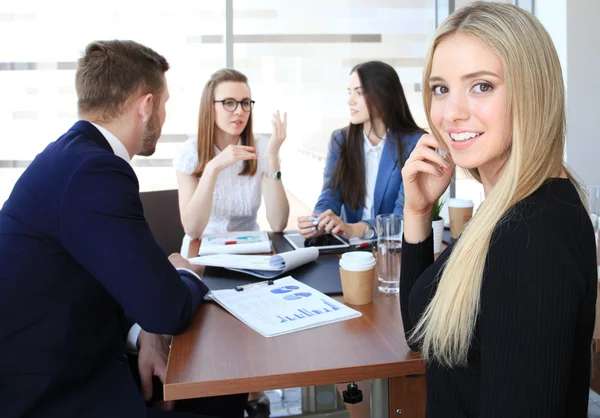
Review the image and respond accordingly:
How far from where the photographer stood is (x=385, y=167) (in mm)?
2676

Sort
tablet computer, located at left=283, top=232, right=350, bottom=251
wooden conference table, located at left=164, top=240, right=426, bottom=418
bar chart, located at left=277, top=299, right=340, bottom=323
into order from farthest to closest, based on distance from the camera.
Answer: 1. tablet computer, located at left=283, top=232, right=350, bottom=251
2. bar chart, located at left=277, top=299, right=340, bottom=323
3. wooden conference table, located at left=164, top=240, right=426, bottom=418

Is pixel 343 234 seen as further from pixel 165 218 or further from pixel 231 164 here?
pixel 165 218

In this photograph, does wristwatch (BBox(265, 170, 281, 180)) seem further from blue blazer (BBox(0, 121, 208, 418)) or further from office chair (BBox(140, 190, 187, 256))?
blue blazer (BBox(0, 121, 208, 418))

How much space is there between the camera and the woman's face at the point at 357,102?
274cm

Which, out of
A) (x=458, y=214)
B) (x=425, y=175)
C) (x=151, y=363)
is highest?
(x=425, y=175)

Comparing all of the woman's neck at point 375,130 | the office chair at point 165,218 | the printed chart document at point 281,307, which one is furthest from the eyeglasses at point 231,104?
the printed chart document at point 281,307

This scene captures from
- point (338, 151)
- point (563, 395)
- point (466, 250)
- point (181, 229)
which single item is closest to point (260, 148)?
point (338, 151)

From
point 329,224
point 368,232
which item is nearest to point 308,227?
point 329,224

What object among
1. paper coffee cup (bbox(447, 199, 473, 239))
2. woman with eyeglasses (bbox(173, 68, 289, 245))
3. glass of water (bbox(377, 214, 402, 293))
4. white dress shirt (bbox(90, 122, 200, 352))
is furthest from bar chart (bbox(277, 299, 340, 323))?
woman with eyeglasses (bbox(173, 68, 289, 245))

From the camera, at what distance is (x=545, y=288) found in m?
0.75

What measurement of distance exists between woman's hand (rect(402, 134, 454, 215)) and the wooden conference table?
27 centimetres

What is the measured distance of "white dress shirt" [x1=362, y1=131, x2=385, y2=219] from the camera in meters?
2.79

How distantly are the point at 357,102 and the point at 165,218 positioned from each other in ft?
3.44

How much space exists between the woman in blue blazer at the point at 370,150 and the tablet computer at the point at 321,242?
0.45 metres
